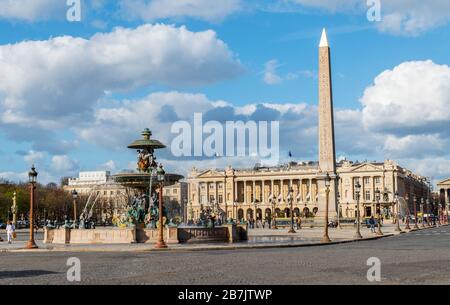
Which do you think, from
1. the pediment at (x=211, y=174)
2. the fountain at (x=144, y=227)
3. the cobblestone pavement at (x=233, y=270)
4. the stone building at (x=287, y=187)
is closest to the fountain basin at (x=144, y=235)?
the fountain at (x=144, y=227)

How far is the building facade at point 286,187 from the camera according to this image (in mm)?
160125

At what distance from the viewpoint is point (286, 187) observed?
172 metres

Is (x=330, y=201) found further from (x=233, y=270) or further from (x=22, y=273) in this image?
(x=22, y=273)

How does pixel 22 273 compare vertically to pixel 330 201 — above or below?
below

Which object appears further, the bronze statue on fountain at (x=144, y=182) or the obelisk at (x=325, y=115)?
the obelisk at (x=325, y=115)

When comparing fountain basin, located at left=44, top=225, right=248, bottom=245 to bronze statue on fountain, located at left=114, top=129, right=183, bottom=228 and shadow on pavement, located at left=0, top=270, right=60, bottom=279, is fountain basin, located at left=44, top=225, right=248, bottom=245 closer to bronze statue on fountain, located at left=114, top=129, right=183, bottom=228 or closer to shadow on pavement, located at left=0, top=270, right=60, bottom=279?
bronze statue on fountain, located at left=114, top=129, right=183, bottom=228

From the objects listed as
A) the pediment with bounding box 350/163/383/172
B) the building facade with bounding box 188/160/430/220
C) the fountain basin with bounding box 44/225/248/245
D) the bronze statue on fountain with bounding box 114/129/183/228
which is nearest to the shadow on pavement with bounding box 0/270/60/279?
the fountain basin with bounding box 44/225/248/245

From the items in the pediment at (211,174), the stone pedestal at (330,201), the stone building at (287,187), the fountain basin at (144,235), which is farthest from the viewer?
the pediment at (211,174)

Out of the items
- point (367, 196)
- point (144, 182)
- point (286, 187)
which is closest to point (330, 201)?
point (144, 182)

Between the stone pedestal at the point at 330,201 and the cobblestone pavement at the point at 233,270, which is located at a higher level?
the stone pedestal at the point at 330,201

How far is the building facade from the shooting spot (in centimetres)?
16012

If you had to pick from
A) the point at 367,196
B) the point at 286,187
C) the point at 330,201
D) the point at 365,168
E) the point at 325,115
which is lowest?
the point at 330,201

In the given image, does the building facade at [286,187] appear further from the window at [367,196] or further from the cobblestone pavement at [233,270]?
the cobblestone pavement at [233,270]
